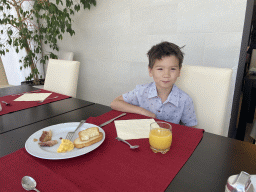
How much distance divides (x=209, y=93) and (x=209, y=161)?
19.8 inches

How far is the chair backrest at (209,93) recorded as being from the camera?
34.9 inches

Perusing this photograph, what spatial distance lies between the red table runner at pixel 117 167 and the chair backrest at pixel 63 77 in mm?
940

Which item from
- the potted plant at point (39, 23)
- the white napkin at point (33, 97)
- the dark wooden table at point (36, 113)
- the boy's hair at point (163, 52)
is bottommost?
the dark wooden table at point (36, 113)

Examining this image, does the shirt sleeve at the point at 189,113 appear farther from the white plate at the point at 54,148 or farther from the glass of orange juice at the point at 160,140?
the white plate at the point at 54,148

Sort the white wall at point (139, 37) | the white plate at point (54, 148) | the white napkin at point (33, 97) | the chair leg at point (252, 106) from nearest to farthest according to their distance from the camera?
the white plate at point (54, 148) < the white napkin at point (33, 97) < the white wall at point (139, 37) < the chair leg at point (252, 106)

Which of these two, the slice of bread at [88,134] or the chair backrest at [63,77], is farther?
the chair backrest at [63,77]

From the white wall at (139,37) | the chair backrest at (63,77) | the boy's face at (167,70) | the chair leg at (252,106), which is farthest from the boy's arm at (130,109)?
the chair leg at (252,106)

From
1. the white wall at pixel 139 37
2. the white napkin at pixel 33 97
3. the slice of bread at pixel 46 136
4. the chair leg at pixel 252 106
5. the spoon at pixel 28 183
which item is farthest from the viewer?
the chair leg at pixel 252 106

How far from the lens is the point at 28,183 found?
417 mm

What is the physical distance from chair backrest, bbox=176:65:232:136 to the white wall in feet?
2.11

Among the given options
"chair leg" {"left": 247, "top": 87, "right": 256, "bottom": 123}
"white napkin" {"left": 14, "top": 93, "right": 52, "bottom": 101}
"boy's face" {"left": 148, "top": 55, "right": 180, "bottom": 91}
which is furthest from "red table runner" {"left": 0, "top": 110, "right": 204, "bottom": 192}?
"chair leg" {"left": 247, "top": 87, "right": 256, "bottom": 123}

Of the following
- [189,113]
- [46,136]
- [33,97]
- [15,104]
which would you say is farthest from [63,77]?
[189,113]

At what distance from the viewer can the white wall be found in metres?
1.42

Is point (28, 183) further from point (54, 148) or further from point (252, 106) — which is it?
point (252, 106)
